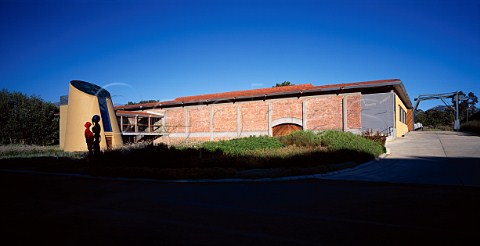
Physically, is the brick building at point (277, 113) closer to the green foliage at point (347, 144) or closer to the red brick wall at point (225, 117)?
the red brick wall at point (225, 117)

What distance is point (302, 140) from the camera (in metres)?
14.9

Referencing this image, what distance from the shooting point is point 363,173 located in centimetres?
934

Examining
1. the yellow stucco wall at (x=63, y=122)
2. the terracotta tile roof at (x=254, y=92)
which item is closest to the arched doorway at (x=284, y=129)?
the terracotta tile roof at (x=254, y=92)

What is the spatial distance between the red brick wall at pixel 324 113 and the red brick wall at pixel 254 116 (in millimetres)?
3756

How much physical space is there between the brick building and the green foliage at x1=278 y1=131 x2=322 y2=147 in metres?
6.95

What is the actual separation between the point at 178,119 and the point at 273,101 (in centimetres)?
1033

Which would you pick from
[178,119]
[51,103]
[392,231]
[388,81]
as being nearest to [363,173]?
[392,231]

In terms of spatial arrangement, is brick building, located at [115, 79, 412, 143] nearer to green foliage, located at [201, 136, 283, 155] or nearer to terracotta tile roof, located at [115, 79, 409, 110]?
terracotta tile roof, located at [115, 79, 409, 110]

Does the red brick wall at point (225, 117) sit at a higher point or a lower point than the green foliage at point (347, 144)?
higher

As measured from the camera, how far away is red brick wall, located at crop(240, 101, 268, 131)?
24.8 meters

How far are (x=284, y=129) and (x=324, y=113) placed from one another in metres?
3.54

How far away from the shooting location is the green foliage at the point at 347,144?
40.9ft

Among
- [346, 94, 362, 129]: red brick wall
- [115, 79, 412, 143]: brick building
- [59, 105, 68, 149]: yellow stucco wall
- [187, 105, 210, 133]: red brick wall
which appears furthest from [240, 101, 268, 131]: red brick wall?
[59, 105, 68, 149]: yellow stucco wall

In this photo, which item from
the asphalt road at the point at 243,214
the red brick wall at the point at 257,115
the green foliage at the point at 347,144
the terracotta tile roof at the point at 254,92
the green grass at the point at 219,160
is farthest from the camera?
the terracotta tile roof at the point at 254,92
